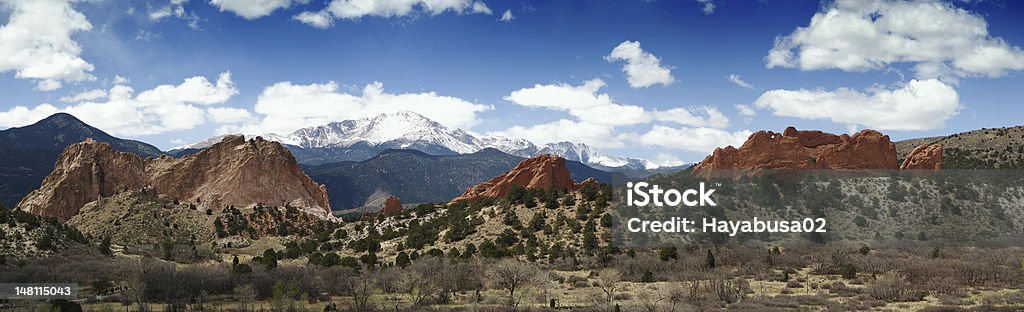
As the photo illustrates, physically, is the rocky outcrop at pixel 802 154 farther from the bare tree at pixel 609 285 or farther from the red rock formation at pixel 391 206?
the red rock formation at pixel 391 206

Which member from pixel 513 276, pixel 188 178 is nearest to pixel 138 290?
pixel 513 276

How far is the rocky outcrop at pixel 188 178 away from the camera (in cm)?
10762

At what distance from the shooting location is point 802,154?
332 ft

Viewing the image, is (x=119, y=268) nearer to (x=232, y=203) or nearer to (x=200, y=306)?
(x=200, y=306)

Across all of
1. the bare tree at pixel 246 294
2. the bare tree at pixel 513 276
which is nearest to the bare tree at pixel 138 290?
the bare tree at pixel 246 294

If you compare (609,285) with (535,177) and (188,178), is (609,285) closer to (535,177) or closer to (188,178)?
(535,177)

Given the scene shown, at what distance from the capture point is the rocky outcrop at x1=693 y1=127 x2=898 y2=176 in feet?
328

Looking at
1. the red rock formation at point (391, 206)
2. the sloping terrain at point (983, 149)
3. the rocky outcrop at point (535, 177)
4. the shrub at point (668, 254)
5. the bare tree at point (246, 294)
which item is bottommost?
the bare tree at point (246, 294)

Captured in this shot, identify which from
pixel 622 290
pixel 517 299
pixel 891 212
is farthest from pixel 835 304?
pixel 891 212

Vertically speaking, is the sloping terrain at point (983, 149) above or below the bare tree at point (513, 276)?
above

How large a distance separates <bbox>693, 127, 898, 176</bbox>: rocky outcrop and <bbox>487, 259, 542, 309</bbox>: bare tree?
55.8 m

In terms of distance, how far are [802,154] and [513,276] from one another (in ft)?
216

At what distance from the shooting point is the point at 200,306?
150ft

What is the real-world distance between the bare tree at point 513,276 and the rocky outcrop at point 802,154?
55810 millimetres
